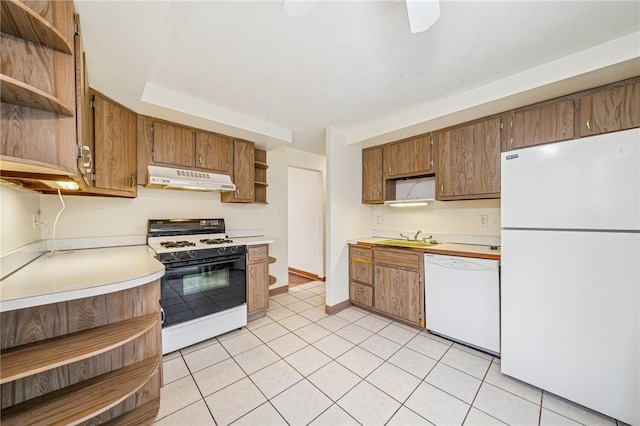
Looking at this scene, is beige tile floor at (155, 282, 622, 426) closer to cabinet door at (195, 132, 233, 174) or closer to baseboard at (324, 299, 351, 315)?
baseboard at (324, 299, 351, 315)

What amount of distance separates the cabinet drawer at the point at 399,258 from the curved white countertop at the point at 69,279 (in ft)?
7.38

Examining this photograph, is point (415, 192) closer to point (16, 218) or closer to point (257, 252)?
point (257, 252)

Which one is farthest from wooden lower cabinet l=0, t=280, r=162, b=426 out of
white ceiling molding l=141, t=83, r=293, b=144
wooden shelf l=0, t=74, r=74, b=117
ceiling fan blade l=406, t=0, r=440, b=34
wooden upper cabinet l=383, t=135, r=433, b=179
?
wooden upper cabinet l=383, t=135, r=433, b=179

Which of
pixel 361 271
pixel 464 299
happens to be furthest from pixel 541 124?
pixel 361 271

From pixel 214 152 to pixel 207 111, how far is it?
1.65ft

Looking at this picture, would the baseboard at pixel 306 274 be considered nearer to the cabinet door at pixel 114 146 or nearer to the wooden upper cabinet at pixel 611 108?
the cabinet door at pixel 114 146

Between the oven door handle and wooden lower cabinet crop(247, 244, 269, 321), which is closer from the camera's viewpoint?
the oven door handle

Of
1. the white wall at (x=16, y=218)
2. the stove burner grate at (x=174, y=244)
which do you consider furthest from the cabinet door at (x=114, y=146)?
the stove burner grate at (x=174, y=244)

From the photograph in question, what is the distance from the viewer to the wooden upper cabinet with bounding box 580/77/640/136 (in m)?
1.65

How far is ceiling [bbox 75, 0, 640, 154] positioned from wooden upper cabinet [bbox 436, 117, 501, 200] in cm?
43

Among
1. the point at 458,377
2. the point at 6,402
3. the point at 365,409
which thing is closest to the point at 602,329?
the point at 458,377

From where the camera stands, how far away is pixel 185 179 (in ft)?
7.83

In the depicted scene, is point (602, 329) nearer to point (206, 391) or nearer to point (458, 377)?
point (458, 377)

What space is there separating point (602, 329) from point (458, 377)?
37.1 inches
